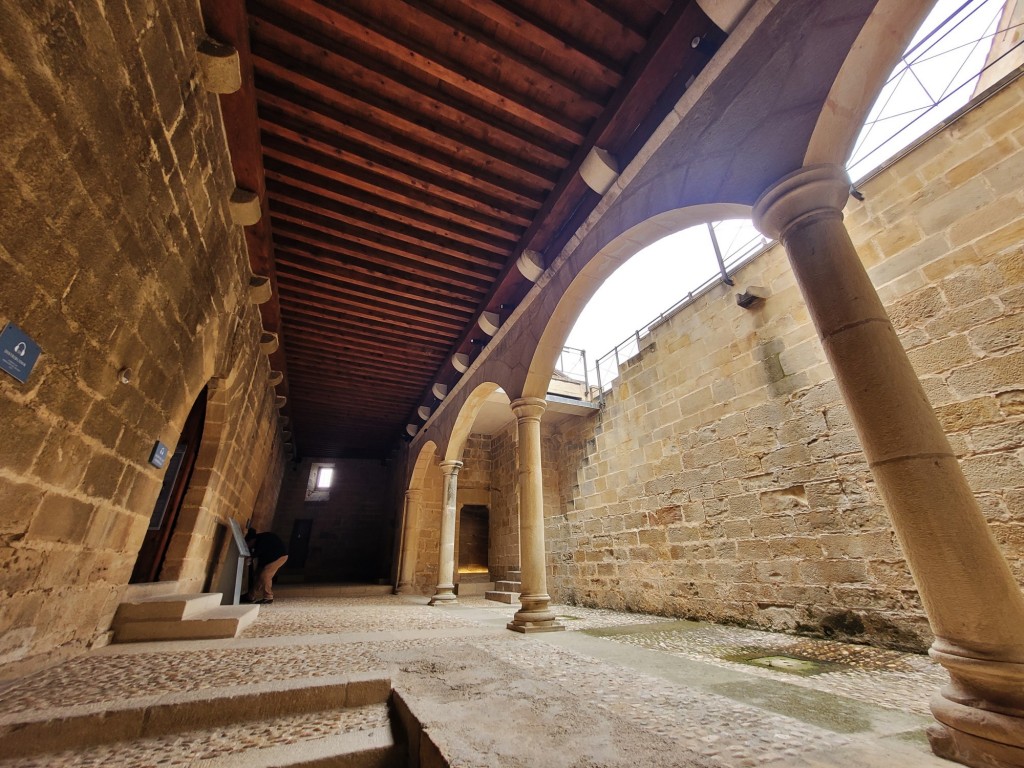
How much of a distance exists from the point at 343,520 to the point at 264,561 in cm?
522

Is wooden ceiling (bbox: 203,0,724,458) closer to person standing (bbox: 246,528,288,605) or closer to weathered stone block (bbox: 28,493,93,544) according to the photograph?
weathered stone block (bbox: 28,493,93,544)

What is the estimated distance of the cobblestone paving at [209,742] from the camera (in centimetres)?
125

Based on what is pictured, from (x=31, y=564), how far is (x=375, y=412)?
679cm

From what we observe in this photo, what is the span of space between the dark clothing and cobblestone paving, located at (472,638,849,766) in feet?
19.5

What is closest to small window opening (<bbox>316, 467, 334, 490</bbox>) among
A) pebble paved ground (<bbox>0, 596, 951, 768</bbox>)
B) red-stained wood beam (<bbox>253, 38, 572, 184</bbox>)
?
pebble paved ground (<bbox>0, 596, 951, 768</bbox>)

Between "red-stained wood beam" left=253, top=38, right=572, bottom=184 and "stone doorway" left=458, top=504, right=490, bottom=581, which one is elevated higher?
"red-stained wood beam" left=253, top=38, right=572, bottom=184

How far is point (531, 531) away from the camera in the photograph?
3.78m

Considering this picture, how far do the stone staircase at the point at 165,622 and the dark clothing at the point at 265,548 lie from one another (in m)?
3.74

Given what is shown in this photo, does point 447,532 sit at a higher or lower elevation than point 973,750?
higher

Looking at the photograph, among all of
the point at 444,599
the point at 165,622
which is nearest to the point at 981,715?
the point at 165,622

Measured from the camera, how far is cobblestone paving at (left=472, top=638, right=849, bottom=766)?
120 cm

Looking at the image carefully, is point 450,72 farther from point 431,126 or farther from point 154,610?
point 154,610

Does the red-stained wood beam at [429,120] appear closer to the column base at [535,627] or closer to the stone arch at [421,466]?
the column base at [535,627]

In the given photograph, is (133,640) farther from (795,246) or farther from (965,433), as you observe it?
(965,433)
